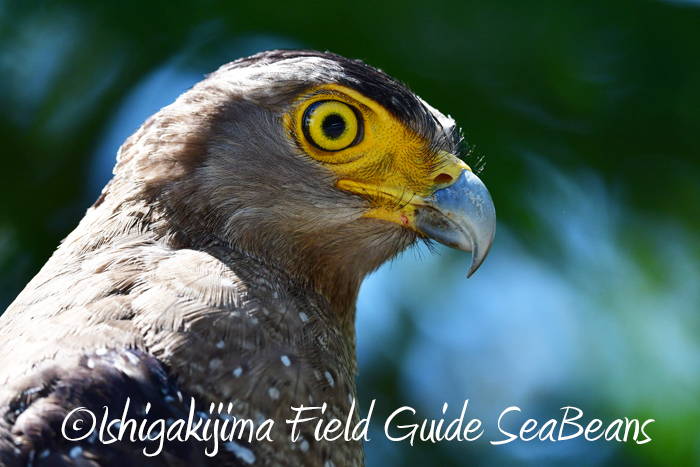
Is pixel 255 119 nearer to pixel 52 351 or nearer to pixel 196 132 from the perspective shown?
pixel 196 132

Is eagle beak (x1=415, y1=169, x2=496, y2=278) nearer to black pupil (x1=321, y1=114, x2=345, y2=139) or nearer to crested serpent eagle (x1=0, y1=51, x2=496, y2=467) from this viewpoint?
crested serpent eagle (x1=0, y1=51, x2=496, y2=467)

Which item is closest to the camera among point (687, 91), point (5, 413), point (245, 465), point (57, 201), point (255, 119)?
point (5, 413)

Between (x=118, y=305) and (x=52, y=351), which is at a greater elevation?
(x=118, y=305)

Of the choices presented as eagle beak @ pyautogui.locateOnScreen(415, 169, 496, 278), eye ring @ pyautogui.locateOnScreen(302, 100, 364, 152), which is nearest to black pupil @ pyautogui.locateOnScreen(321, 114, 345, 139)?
eye ring @ pyautogui.locateOnScreen(302, 100, 364, 152)

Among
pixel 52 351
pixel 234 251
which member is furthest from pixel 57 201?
pixel 52 351

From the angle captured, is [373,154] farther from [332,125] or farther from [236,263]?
[236,263]

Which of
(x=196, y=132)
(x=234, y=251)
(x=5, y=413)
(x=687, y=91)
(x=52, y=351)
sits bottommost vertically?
(x=5, y=413)

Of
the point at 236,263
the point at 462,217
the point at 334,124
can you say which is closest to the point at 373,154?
the point at 334,124
